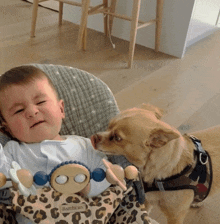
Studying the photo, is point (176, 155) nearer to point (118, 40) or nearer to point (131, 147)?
point (131, 147)

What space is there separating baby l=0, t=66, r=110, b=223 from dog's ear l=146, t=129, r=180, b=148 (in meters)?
0.19

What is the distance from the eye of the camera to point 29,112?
3.00ft

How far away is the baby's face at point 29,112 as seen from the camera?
93 centimetres

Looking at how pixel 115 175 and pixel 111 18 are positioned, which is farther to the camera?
pixel 111 18

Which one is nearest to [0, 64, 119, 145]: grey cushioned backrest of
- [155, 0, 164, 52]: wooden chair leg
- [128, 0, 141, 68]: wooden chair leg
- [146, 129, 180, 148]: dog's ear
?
[146, 129, 180, 148]: dog's ear

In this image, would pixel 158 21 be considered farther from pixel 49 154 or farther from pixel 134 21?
pixel 49 154

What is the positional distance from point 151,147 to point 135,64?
1871 mm

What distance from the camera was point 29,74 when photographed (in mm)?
991

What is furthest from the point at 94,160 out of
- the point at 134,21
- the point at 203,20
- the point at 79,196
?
the point at 203,20

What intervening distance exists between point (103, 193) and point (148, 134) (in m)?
0.28

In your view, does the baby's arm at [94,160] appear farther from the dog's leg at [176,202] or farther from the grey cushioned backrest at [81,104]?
the dog's leg at [176,202]

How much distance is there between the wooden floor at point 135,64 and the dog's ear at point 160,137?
1.02 meters

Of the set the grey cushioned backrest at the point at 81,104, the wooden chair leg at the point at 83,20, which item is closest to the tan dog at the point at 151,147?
the grey cushioned backrest at the point at 81,104

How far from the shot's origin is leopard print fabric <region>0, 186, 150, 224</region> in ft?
2.46
